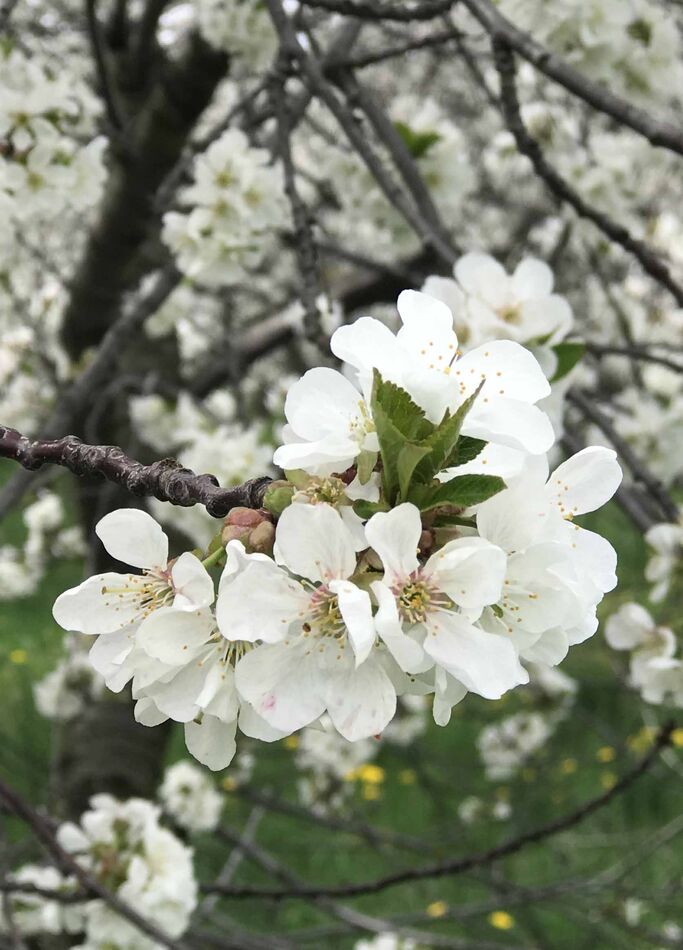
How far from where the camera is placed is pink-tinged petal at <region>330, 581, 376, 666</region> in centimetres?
59

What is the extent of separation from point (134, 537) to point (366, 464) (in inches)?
8.5

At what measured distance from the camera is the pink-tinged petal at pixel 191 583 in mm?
668

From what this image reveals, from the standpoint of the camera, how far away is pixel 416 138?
2.12 meters

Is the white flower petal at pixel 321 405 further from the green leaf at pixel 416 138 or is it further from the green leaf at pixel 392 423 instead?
the green leaf at pixel 416 138

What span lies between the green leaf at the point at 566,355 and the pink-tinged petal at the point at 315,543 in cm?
77

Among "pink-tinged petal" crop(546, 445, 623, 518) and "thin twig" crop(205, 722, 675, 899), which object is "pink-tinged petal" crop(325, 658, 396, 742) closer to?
"pink-tinged petal" crop(546, 445, 623, 518)

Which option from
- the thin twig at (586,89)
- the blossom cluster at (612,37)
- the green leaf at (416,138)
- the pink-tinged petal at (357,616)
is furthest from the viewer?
the green leaf at (416,138)

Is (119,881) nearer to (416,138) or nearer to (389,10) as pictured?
(389,10)

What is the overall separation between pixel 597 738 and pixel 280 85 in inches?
142

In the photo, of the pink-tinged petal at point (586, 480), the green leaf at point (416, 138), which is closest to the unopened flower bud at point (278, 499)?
the pink-tinged petal at point (586, 480)

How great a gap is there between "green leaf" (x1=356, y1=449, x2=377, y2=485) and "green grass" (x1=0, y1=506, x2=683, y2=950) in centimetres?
206

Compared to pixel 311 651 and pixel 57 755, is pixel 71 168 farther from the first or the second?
pixel 57 755

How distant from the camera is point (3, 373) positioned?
362 centimetres

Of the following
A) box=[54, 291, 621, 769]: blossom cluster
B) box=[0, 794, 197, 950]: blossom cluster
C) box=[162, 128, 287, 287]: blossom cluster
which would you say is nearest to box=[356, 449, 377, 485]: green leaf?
box=[54, 291, 621, 769]: blossom cluster
